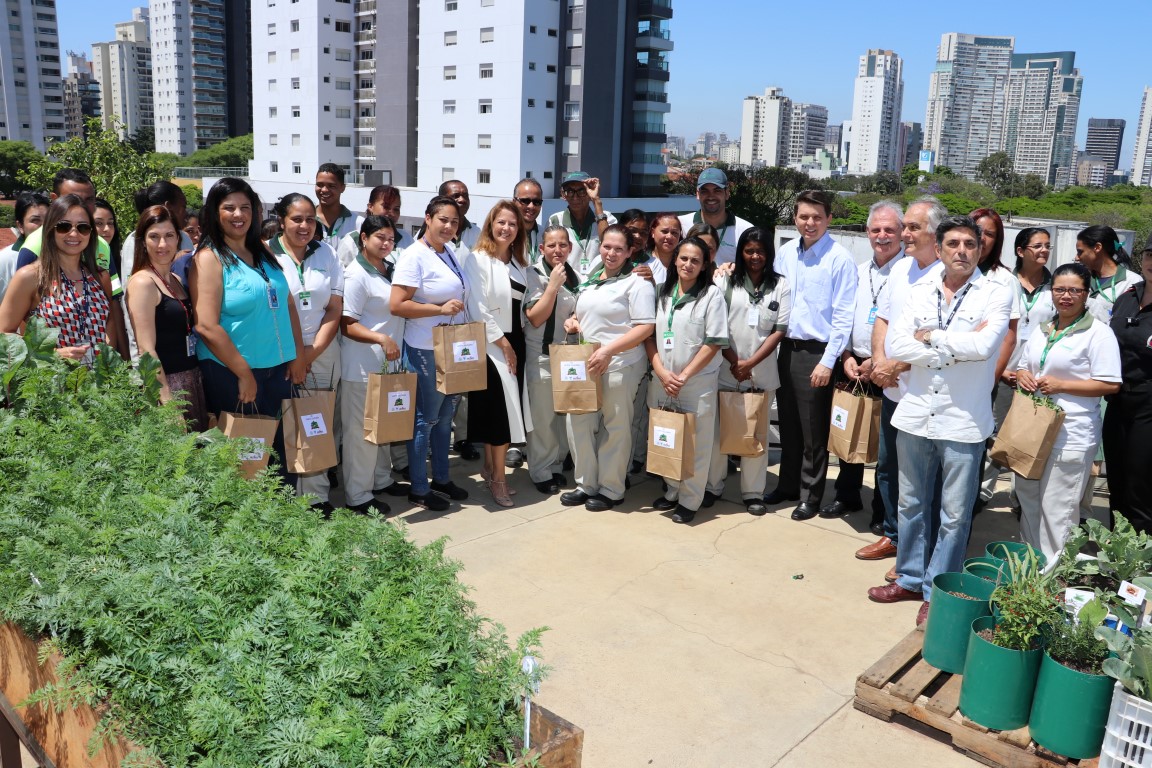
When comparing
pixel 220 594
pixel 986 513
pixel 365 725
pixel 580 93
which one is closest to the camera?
pixel 365 725

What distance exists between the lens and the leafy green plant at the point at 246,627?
6.22 feet

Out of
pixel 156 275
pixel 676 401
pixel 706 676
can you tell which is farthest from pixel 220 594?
pixel 676 401

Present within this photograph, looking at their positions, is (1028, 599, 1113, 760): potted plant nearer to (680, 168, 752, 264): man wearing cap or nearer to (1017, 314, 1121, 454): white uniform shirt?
(1017, 314, 1121, 454): white uniform shirt

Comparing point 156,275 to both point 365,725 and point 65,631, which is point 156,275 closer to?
point 65,631

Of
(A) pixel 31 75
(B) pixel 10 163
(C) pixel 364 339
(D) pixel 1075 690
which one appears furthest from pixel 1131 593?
(A) pixel 31 75

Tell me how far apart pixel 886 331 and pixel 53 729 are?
4.10m

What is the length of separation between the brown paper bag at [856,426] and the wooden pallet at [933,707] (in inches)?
63.6

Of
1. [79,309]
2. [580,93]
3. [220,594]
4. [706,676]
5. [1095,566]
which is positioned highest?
[580,93]

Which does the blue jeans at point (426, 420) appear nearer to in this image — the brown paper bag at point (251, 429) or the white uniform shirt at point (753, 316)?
the brown paper bag at point (251, 429)

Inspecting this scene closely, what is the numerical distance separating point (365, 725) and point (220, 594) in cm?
60

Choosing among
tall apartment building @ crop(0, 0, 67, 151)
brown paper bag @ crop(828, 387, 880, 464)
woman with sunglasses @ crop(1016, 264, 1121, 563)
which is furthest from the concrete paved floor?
tall apartment building @ crop(0, 0, 67, 151)

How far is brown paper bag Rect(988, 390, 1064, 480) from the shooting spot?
4.47 metres

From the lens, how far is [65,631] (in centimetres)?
225

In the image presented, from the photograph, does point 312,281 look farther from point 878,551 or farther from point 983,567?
point 983,567
